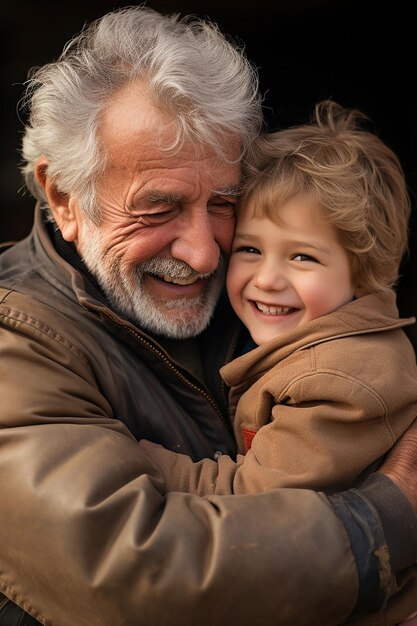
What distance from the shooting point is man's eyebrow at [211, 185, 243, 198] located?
2512mm

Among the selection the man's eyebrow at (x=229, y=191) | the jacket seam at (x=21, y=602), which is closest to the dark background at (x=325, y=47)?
the man's eyebrow at (x=229, y=191)

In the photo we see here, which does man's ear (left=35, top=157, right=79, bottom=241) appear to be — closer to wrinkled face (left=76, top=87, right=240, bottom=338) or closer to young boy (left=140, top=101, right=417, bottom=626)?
wrinkled face (left=76, top=87, right=240, bottom=338)

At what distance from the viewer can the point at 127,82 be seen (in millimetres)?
2465

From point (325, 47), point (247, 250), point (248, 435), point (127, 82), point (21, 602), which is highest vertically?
point (127, 82)

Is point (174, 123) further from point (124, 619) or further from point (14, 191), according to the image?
point (14, 191)

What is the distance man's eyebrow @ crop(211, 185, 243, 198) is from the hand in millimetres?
913

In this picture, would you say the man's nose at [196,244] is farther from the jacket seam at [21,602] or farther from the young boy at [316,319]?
the jacket seam at [21,602]

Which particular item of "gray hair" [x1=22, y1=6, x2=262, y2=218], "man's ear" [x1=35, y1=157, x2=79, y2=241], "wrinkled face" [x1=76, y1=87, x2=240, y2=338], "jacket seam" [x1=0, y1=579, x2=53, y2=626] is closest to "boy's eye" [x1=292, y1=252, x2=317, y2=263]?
"wrinkled face" [x1=76, y1=87, x2=240, y2=338]

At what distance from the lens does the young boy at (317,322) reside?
214 centimetres

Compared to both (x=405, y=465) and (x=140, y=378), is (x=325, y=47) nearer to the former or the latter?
(x=140, y=378)

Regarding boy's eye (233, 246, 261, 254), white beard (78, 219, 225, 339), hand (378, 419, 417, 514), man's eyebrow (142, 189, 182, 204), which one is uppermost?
man's eyebrow (142, 189, 182, 204)

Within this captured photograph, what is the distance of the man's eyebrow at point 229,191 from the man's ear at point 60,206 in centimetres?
46

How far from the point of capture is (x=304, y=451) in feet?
7.01

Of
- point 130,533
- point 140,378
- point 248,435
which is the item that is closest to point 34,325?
→ point 140,378
